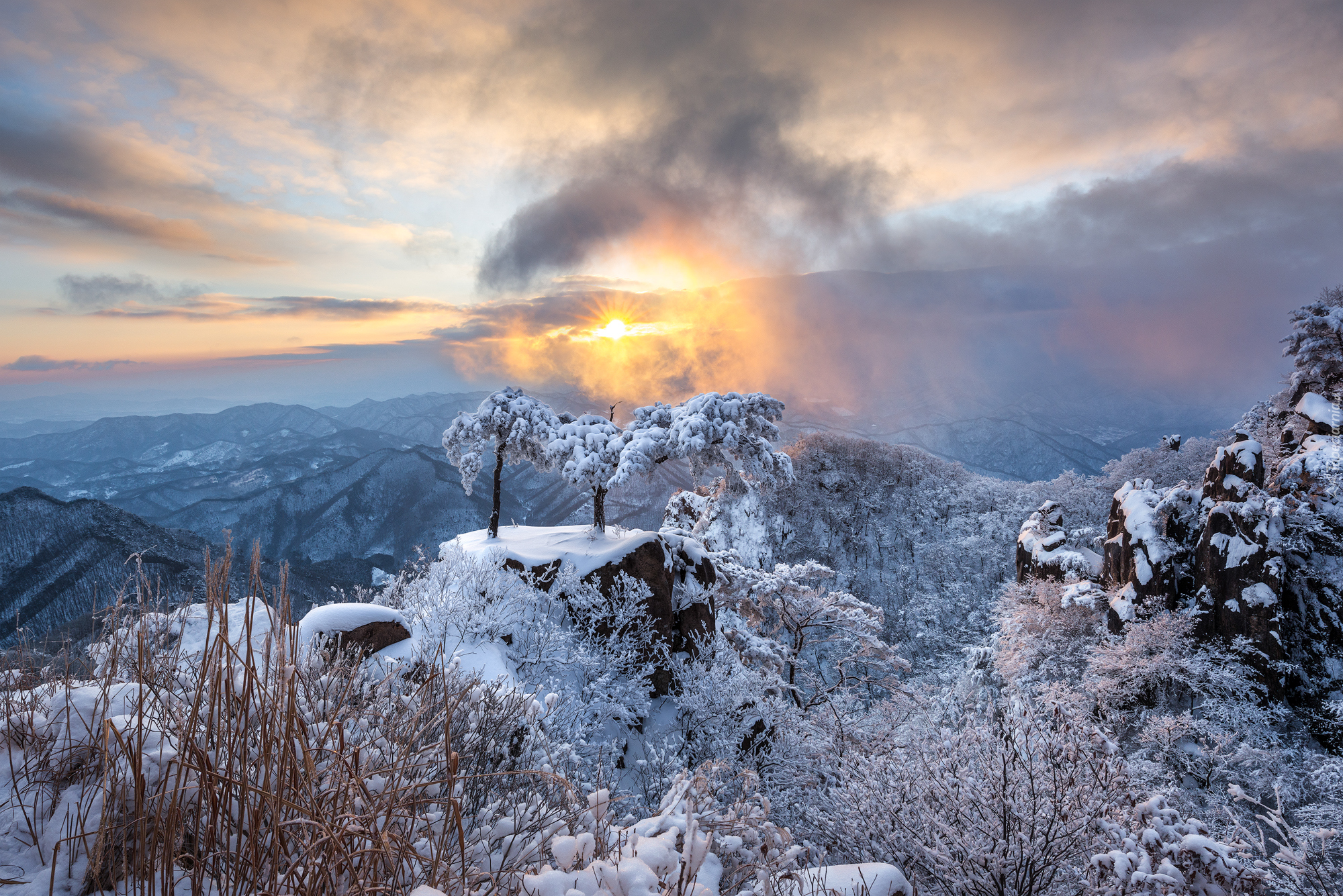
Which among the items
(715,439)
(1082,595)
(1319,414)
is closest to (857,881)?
(715,439)

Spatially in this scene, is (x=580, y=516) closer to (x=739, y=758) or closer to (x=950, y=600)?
(x=950, y=600)

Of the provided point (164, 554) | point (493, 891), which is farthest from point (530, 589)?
point (164, 554)

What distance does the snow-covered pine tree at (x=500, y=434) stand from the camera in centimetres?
1612

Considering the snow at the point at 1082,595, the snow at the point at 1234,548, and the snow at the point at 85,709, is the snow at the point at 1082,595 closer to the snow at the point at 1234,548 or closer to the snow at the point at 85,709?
the snow at the point at 1234,548

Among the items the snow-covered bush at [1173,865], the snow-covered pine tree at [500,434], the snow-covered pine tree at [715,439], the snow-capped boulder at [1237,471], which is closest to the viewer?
the snow-covered bush at [1173,865]

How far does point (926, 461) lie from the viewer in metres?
34.6

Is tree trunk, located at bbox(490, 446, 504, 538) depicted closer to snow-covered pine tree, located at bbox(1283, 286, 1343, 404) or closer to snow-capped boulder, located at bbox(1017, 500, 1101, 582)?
snow-capped boulder, located at bbox(1017, 500, 1101, 582)

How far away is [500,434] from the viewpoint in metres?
16.4

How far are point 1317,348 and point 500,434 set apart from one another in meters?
28.4

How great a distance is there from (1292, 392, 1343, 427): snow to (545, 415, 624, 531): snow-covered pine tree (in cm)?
2122

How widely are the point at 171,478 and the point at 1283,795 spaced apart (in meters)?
170

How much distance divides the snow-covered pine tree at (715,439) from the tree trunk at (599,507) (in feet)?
3.95

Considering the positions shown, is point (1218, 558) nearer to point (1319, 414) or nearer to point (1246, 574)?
point (1246, 574)

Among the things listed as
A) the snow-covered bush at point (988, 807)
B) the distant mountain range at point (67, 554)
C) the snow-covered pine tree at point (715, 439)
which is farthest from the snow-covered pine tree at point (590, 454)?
the distant mountain range at point (67, 554)
